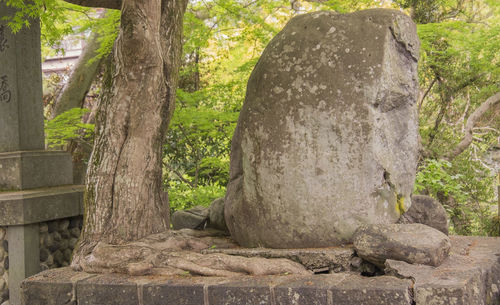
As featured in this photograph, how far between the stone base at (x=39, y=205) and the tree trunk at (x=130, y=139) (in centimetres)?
66

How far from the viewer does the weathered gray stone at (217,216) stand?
554 cm

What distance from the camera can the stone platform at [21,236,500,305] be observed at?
3070mm

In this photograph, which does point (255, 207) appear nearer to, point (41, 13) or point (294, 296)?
point (294, 296)

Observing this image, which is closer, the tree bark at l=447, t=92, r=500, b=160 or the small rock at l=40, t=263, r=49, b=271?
the small rock at l=40, t=263, r=49, b=271

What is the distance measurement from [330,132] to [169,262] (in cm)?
177

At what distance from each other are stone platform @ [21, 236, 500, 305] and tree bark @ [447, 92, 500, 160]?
6183 mm

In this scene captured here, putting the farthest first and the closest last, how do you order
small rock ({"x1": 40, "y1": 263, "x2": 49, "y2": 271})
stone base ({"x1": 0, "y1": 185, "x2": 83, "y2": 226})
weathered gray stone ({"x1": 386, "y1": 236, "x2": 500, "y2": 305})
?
small rock ({"x1": 40, "y1": 263, "x2": 49, "y2": 271}) → stone base ({"x1": 0, "y1": 185, "x2": 83, "y2": 226}) → weathered gray stone ({"x1": 386, "y1": 236, "x2": 500, "y2": 305})

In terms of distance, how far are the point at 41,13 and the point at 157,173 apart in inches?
97.2

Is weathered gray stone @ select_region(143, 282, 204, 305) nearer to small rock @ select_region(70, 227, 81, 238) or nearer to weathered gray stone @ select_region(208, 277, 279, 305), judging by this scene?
weathered gray stone @ select_region(208, 277, 279, 305)

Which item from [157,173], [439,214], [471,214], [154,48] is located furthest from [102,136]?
[471,214]

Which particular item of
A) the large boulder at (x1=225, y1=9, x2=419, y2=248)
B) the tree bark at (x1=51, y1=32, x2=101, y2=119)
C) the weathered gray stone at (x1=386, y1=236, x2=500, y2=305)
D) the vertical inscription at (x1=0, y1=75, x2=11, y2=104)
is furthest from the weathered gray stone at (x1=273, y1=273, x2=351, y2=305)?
the tree bark at (x1=51, y1=32, x2=101, y2=119)

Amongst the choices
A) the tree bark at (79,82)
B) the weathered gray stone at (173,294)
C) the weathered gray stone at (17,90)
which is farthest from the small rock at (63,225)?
the tree bark at (79,82)

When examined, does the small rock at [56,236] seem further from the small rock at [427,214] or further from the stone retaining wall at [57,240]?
the small rock at [427,214]

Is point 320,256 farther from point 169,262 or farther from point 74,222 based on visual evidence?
point 74,222
